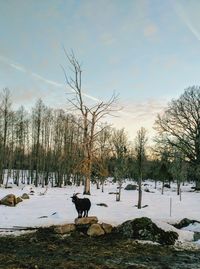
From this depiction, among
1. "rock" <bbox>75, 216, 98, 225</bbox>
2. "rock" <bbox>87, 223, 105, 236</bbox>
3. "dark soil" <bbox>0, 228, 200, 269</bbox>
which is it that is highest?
"rock" <bbox>75, 216, 98, 225</bbox>

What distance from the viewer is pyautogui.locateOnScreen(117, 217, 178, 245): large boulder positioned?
1346 cm

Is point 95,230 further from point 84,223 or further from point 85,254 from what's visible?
point 85,254

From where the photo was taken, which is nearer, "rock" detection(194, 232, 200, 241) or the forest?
"rock" detection(194, 232, 200, 241)

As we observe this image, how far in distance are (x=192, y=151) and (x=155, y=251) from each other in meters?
26.3

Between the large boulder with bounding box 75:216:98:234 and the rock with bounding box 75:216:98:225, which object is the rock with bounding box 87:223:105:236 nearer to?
the large boulder with bounding box 75:216:98:234

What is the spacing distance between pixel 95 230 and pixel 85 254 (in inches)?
138


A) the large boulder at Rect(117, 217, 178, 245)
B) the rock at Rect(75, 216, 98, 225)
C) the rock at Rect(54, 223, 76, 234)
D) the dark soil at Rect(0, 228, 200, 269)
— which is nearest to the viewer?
the dark soil at Rect(0, 228, 200, 269)

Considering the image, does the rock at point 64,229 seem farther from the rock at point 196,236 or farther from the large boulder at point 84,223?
the rock at point 196,236

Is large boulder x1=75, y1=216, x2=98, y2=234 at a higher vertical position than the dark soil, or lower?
higher

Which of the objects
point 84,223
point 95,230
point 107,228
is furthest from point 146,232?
point 84,223

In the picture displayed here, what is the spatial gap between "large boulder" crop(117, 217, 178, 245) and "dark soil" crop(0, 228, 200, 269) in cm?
63

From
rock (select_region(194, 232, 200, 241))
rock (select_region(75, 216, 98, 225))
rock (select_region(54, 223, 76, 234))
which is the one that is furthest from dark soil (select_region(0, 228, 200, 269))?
rock (select_region(194, 232, 200, 241))

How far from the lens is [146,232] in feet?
45.6

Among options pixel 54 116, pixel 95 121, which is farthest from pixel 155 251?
pixel 54 116
